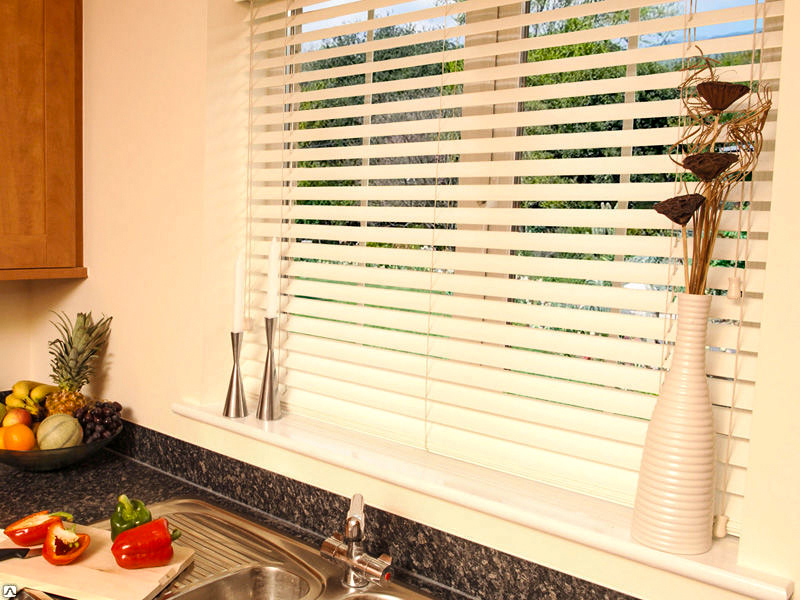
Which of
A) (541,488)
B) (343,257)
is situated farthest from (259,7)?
(541,488)

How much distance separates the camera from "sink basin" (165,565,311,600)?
1304 mm

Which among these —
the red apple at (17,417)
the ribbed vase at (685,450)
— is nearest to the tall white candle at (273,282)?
the red apple at (17,417)

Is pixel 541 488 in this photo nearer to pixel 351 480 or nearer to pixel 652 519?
pixel 652 519

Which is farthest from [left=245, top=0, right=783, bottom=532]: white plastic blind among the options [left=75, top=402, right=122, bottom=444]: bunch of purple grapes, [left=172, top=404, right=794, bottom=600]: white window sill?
[left=75, top=402, right=122, bottom=444]: bunch of purple grapes

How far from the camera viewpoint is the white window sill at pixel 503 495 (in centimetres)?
96

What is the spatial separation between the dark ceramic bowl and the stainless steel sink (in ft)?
1.11

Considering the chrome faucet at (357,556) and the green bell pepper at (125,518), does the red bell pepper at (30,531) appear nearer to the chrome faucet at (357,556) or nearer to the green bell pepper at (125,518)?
the green bell pepper at (125,518)

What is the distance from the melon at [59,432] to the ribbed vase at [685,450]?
4.56 feet

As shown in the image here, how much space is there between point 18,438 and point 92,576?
2.11 feet

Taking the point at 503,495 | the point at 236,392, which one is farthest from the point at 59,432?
the point at 503,495

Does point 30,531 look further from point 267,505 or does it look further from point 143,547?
point 267,505

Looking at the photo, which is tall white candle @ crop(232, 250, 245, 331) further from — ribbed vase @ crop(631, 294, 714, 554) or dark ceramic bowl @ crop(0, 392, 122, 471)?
ribbed vase @ crop(631, 294, 714, 554)

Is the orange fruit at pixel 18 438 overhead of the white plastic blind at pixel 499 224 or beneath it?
beneath

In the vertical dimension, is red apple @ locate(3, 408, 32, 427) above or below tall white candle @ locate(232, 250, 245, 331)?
below
